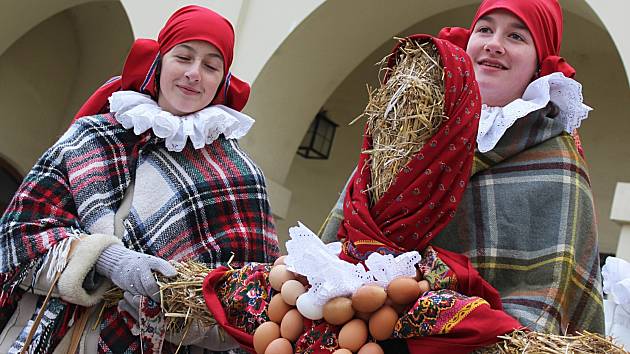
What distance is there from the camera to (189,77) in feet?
8.28

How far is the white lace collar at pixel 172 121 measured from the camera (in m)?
2.50

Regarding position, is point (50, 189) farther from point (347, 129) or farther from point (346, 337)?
point (347, 129)

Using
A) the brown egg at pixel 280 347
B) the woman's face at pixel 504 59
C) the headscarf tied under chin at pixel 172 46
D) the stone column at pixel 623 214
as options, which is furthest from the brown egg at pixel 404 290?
the stone column at pixel 623 214

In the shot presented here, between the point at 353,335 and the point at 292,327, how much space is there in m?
0.14

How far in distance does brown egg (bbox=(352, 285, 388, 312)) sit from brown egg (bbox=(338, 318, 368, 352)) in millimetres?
30

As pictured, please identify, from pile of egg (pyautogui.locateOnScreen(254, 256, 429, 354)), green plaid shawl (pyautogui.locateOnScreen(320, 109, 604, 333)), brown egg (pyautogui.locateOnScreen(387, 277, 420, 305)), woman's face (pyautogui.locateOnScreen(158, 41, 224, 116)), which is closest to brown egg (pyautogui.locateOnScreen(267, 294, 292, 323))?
pile of egg (pyautogui.locateOnScreen(254, 256, 429, 354))

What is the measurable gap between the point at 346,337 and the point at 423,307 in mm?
147

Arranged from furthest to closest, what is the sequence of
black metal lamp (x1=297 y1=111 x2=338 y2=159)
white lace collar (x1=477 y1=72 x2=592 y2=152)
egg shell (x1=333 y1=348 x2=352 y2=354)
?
black metal lamp (x1=297 y1=111 x2=338 y2=159)
white lace collar (x1=477 y1=72 x2=592 y2=152)
egg shell (x1=333 y1=348 x2=352 y2=354)

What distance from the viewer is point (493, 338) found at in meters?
1.51

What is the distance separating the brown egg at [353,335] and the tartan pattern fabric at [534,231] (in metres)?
0.34

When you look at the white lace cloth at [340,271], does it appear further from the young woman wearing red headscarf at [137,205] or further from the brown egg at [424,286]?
the young woman wearing red headscarf at [137,205]

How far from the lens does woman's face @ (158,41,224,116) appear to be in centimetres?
254

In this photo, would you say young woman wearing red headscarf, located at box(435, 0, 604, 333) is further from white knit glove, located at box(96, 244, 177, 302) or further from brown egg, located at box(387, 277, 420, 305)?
white knit glove, located at box(96, 244, 177, 302)

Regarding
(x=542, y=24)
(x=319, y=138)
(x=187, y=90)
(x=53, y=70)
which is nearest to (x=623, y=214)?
(x=542, y=24)
